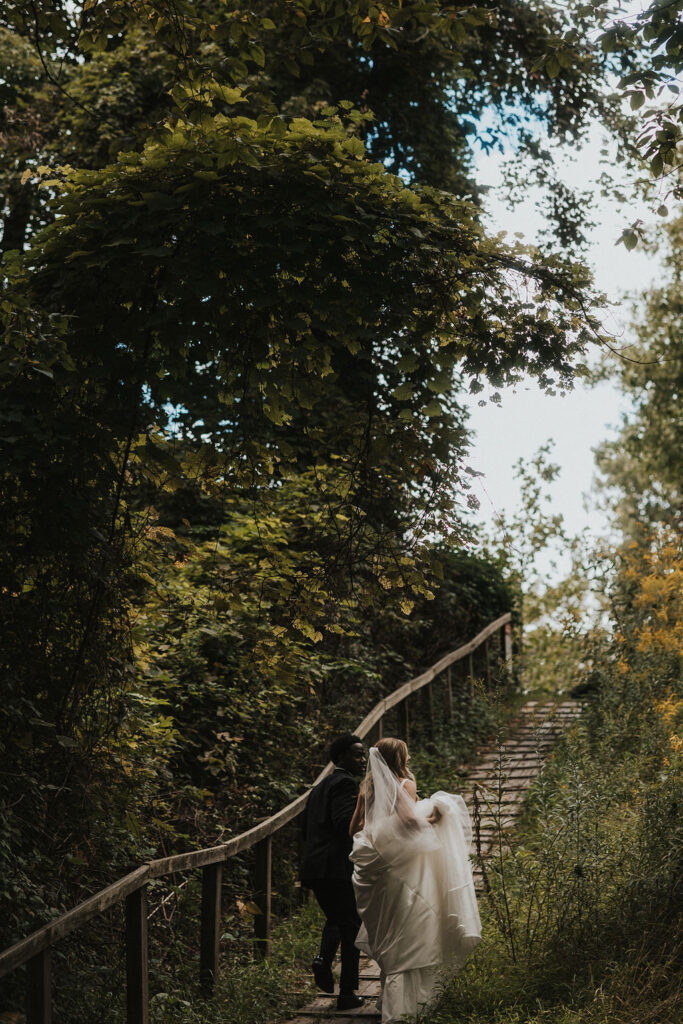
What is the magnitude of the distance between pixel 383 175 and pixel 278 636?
114 inches

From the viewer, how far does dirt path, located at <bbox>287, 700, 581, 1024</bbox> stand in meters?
6.99

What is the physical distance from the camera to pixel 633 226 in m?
5.84

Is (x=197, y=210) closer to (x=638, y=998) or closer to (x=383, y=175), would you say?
(x=383, y=175)

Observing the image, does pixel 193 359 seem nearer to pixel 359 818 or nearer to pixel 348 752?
pixel 348 752

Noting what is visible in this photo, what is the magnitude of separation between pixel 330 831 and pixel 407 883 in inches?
33.9

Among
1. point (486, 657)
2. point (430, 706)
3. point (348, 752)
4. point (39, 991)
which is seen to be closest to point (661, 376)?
point (486, 657)

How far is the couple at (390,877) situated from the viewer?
6.70 metres

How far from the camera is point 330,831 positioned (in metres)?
7.56

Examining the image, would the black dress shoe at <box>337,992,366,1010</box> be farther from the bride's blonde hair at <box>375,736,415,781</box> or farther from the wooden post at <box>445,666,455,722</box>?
the wooden post at <box>445,666,455,722</box>

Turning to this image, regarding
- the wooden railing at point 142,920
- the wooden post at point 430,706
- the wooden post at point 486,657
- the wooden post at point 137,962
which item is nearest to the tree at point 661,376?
the wooden post at point 486,657

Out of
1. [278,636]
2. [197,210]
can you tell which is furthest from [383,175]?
[278,636]

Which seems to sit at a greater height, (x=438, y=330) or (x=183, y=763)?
(x=438, y=330)

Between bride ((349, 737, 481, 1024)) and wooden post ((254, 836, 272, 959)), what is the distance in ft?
4.05

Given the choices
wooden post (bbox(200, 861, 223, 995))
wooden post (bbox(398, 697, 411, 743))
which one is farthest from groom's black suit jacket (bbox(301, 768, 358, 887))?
wooden post (bbox(398, 697, 411, 743))
